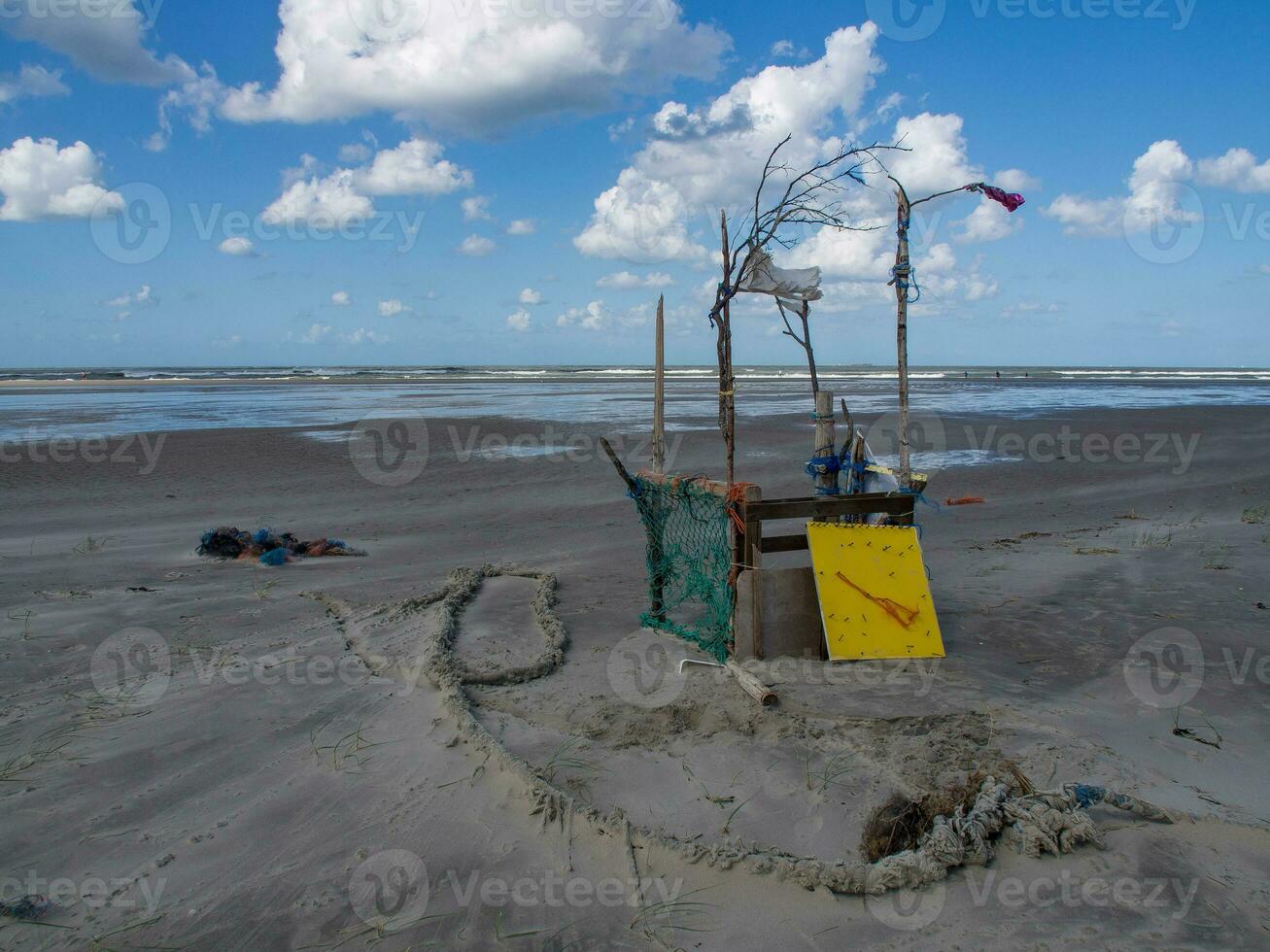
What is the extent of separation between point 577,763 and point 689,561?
2.35m

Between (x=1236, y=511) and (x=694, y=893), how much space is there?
12575 millimetres

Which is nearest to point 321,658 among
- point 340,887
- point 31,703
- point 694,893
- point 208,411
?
point 31,703

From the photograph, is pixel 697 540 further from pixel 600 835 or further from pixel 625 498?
pixel 625 498

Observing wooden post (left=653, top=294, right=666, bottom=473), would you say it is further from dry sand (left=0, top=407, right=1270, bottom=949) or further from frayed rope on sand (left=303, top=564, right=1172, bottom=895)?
frayed rope on sand (left=303, top=564, right=1172, bottom=895)

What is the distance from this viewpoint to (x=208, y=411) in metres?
29.2

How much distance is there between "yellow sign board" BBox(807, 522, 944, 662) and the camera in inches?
218

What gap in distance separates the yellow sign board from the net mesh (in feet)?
2.20

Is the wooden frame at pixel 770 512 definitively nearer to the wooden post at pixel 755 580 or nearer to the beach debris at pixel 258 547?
the wooden post at pixel 755 580

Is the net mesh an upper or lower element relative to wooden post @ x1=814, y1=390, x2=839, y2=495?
lower

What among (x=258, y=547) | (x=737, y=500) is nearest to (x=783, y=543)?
(x=737, y=500)

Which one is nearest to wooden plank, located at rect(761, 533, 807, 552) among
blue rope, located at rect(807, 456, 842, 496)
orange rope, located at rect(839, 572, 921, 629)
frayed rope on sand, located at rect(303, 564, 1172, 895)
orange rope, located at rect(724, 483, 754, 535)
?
orange rope, located at rect(724, 483, 754, 535)

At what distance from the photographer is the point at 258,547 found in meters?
9.32

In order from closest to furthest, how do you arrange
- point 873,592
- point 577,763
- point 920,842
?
point 920,842, point 577,763, point 873,592

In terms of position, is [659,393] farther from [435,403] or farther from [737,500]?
[435,403]
